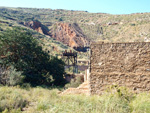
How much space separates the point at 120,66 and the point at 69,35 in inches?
1974

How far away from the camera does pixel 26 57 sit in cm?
1488

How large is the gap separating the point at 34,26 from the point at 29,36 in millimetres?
39728

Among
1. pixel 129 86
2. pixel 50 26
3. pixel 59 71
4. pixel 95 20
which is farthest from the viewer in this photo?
pixel 95 20

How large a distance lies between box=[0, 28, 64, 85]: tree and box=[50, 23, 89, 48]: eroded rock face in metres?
34.2

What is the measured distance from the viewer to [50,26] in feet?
202

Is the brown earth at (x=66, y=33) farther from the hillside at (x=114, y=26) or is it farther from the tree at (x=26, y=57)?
the tree at (x=26, y=57)

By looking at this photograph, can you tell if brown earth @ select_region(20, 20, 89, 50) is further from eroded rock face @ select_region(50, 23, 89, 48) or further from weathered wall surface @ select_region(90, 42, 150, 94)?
weathered wall surface @ select_region(90, 42, 150, 94)

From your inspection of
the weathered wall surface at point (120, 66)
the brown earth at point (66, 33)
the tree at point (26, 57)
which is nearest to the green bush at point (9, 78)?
the tree at point (26, 57)

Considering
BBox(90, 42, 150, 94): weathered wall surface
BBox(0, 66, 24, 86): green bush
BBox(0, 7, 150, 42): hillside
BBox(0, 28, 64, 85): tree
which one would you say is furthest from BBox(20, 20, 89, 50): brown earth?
BBox(90, 42, 150, 94): weathered wall surface

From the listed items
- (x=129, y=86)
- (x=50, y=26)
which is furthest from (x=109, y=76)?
(x=50, y=26)

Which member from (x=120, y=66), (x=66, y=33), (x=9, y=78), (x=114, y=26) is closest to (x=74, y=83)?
→ (x=9, y=78)

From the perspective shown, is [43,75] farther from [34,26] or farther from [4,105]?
[34,26]

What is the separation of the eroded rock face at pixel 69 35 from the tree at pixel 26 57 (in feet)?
112

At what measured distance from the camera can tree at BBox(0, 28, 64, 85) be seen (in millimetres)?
14140
